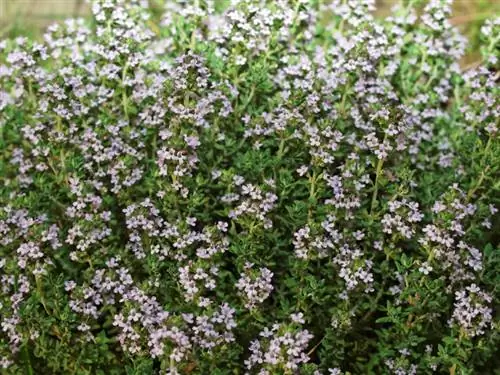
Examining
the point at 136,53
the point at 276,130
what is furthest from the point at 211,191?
the point at 136,53

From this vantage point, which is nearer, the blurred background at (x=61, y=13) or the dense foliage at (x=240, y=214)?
the dense foliage at (x=240, y=214)

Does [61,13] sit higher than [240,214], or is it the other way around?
[61,13]

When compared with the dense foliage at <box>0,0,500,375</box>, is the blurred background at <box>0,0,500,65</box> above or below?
above

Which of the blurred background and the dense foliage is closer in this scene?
Result: the dense foliage

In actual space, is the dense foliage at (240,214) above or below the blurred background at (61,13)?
below
